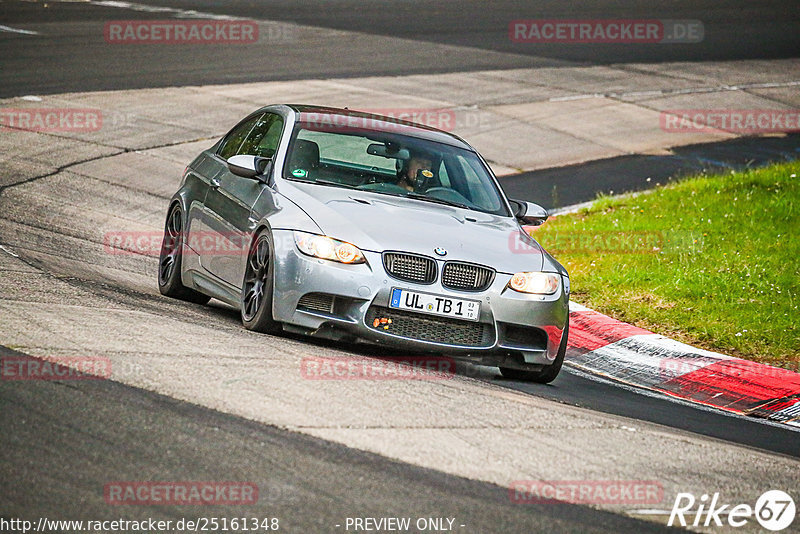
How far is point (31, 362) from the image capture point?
598 cm

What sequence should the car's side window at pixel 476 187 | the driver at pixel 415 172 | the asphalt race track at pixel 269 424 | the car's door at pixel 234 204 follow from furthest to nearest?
the car's side window at pixel 476 187, the driver at pixel 415 172, the car's door at pixel 234 204, the asphalt race track at pixel 269 424

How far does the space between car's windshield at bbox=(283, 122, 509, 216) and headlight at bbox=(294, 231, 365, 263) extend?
100 centimetres

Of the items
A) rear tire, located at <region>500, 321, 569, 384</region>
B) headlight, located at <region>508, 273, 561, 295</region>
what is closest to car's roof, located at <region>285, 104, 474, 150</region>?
headlight, located at <region>508, 273, 561, 295</region>

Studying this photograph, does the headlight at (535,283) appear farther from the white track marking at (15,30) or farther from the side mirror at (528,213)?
the white track marking at (15,30)

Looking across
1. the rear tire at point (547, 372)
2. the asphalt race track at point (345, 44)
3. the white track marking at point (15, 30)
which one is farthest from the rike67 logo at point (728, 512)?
the white track marking at point (15, 30)

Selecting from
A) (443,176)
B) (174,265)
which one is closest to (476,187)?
(443,176)

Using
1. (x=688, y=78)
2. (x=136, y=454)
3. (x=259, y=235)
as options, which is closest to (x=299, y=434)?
(x=136, y=454)

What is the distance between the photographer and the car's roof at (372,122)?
912 cm

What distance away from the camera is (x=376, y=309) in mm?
7422

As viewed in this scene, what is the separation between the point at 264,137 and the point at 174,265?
4.18 feet

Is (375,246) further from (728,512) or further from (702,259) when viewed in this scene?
(702,259)

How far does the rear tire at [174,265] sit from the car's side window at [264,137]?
2.65 ft

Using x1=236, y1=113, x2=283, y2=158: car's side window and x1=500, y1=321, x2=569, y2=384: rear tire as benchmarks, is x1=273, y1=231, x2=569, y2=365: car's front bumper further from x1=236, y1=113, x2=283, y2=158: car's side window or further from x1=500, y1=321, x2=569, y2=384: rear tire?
x1=236, y1=113, x2=283, y2=158: car's side window

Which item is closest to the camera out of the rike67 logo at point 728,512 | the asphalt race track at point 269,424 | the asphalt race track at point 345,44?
the asphalt race track at point 269,424
